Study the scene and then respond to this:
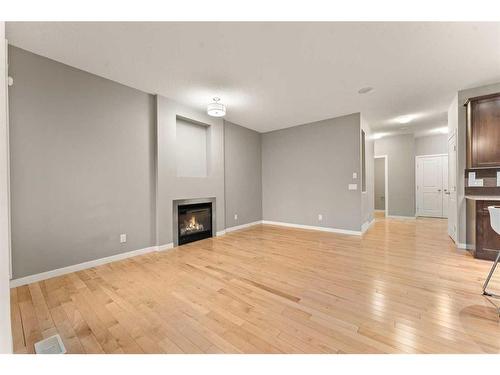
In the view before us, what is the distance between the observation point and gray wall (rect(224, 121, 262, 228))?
17.0 feet

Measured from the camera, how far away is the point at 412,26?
2.00 meters

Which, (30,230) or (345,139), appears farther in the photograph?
(345,139)

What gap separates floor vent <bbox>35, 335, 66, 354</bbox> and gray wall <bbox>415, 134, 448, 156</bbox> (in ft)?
30.7

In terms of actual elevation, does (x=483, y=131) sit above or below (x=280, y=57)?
below

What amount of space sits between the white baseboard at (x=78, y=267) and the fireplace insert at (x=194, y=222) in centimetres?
45

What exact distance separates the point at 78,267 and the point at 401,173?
872cm

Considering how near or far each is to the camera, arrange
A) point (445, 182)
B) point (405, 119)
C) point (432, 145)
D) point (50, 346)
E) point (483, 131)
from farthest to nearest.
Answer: point (432, 145) → point (445, 182) → point (405, 119) → point (483, 131) → point (50, 346)

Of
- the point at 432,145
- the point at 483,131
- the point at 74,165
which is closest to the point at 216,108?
the point at 74,165

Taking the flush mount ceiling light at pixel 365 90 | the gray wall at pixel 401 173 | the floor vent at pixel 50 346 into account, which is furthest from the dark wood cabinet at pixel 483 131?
the floor vent at pixel 50 346

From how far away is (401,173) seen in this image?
275 inches

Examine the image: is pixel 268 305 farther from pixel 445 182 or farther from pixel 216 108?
pixel 445 182

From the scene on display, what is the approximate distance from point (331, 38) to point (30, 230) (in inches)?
159
